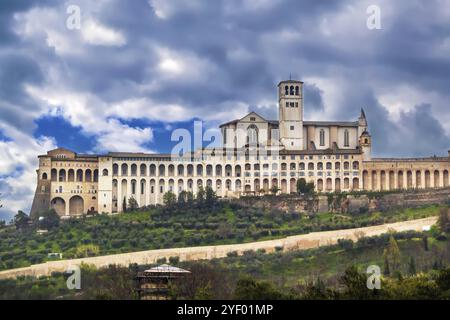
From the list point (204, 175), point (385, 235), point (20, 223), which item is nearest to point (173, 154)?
point (204, 175)

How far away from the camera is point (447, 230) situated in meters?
73.4

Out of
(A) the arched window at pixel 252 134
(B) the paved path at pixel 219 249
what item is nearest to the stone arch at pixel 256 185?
(A) the arched window at pixel 252 134

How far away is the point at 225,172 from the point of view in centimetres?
9294

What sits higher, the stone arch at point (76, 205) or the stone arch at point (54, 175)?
the stone arch at point (54, 175)

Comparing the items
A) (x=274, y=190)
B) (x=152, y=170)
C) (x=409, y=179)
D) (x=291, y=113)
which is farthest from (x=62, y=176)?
(x=409, y=179)

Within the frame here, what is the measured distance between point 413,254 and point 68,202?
131ft

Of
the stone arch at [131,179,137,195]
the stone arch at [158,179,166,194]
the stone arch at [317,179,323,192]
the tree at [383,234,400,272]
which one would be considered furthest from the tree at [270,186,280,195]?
the tree at [383,234,400,272]

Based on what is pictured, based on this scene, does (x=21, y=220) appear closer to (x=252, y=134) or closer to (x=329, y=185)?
(x=252, y=134)

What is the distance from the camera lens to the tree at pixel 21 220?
86.0 m

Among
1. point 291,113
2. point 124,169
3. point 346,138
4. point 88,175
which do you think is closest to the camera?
point 88,175

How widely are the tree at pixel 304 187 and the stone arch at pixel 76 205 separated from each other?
24.3m

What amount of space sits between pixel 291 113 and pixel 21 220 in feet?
112

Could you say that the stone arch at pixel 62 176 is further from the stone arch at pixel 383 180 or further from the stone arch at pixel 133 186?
the stone arch at pixel 383 180
